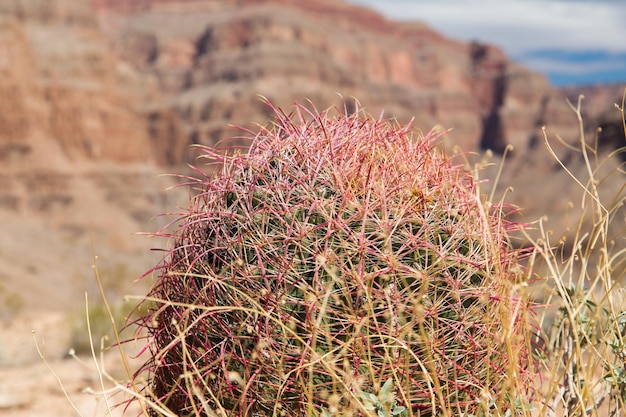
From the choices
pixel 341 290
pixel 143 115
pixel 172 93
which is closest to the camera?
pixel 341 290

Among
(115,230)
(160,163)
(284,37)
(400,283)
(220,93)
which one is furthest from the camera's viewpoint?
(284,37)

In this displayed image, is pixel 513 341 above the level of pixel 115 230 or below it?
above

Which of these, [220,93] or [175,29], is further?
[175,29]

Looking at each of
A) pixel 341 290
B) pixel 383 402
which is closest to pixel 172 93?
pixel 341 290

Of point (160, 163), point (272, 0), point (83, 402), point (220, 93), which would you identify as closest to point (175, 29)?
point (272, 0)

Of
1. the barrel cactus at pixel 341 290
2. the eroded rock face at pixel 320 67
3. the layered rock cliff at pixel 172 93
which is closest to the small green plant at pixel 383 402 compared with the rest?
the barrel cactus at pixel 341 290

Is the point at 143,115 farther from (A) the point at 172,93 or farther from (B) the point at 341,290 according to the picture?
(B) the point at 341,290

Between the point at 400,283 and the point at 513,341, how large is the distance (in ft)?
2.25

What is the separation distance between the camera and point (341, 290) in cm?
234

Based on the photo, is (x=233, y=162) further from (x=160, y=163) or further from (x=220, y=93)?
Answer: (x=220, y=93)

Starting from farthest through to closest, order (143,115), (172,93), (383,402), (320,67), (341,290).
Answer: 1. (172,93)
2. (320,67)
3. (143,115)
4. (341,290)
5. (383,402)

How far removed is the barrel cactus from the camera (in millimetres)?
2326

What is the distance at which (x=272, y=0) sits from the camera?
11431 cm

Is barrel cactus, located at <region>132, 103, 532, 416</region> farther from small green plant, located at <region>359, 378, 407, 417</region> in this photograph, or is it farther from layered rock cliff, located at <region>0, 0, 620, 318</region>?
layered rock cliff, located at <region>0, 0, 620, 318</region>
